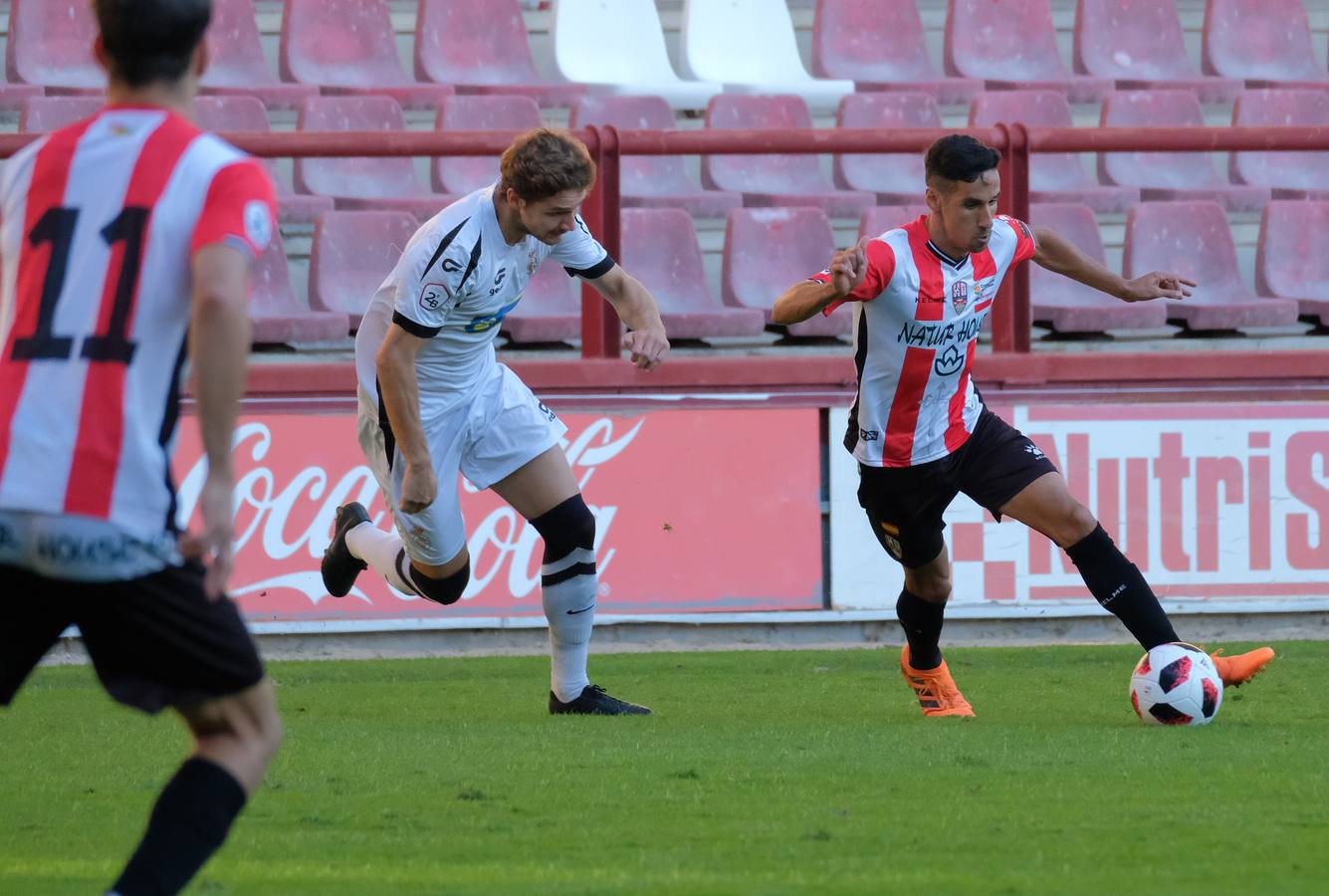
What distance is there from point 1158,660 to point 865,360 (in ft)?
4.35

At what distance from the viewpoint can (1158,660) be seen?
5.77m

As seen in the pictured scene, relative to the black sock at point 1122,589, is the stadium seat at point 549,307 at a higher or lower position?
higher

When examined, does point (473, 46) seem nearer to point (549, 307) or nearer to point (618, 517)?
point (549, 307)

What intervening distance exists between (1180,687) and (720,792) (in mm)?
1802

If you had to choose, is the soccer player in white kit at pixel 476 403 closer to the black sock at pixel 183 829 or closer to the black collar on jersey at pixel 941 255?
the black collar on jersey at pixel 941 255

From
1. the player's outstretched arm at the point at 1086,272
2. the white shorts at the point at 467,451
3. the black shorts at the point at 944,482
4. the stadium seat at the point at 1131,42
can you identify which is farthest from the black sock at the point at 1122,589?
the stadium seat at the point at 1131,42

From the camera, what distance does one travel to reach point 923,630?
6273 millimetres

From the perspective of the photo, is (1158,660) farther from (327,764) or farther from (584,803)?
(327,764)

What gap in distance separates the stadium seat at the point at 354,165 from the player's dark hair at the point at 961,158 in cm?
467

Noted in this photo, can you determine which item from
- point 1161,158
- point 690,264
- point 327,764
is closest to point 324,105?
point 690,264

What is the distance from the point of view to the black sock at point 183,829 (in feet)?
9.27

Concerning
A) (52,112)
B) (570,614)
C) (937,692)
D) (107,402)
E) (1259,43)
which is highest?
(1259,43)

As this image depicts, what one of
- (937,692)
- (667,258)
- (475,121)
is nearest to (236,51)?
(475,121)

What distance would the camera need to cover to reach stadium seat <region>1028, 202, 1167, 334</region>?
9.47 metres
